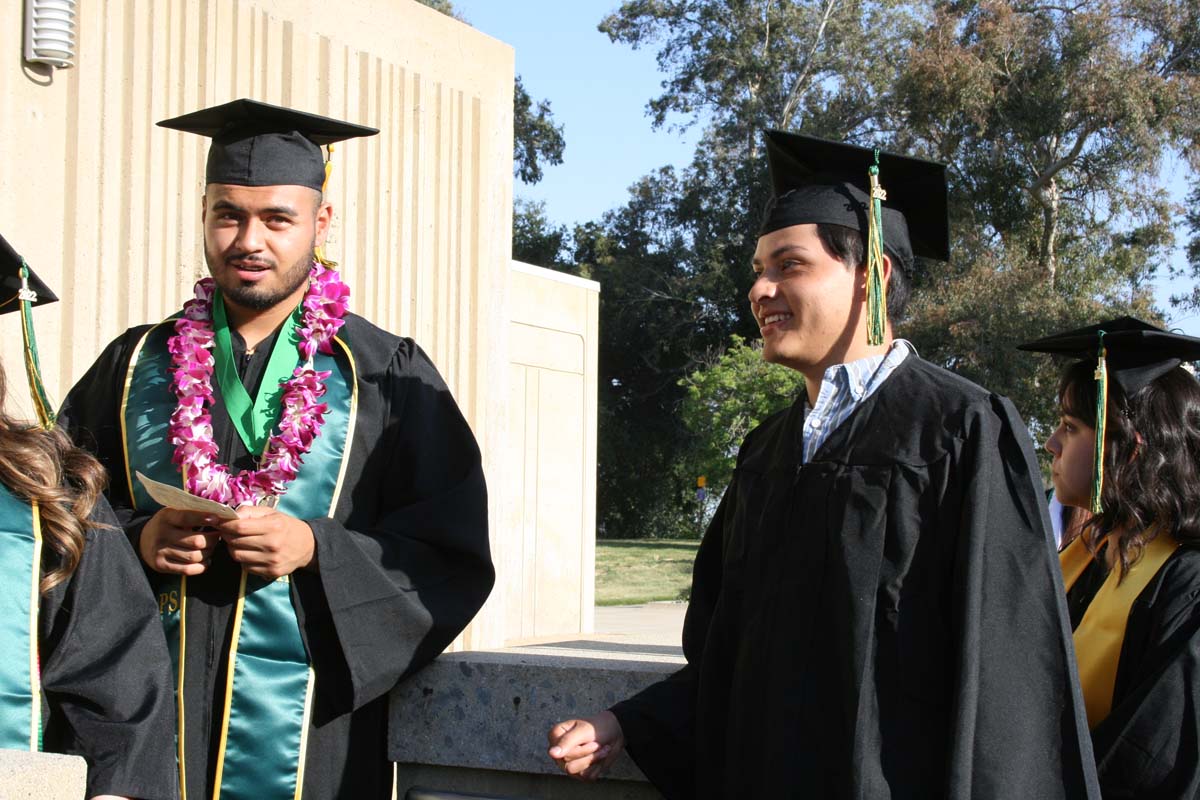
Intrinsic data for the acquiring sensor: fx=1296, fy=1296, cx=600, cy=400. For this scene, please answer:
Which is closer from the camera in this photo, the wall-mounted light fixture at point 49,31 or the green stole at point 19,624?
the green stole at point 19,624

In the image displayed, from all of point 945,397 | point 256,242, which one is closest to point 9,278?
point 256,242

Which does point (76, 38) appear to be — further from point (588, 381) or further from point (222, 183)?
point (588, 381)

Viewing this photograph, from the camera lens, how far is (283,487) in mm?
2924

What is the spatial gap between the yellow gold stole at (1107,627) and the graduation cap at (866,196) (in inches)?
31.5

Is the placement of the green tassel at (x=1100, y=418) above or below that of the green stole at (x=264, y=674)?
above

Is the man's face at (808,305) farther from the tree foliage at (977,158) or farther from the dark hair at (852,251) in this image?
the tree foliage at (977,158)

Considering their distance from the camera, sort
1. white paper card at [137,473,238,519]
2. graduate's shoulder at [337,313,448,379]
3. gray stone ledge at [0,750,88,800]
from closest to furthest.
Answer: gray stone ledge at [0,750,88,800]
white paper card at [137,473,238,519]
graduate's shoulder at [337,313,448,379]

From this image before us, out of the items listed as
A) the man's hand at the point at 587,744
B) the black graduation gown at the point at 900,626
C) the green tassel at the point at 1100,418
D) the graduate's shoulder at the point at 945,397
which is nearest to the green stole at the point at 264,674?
→ the man's hand at the point at 587,744

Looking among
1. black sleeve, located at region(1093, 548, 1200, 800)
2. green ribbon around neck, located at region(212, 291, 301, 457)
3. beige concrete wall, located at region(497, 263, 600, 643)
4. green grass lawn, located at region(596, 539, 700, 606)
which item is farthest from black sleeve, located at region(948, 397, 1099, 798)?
green grass lawn, located at region(596, 539, 700, 606)

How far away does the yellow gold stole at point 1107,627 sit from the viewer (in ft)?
9.59

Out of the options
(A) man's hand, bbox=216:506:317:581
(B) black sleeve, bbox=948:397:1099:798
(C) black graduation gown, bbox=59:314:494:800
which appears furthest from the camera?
(C) black graduation gown, bbox=59:314:494:800

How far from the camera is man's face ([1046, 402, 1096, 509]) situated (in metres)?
3.28

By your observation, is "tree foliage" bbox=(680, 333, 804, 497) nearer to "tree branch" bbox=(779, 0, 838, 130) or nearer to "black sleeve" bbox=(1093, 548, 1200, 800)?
"tree branch" bbox=(779, 0, 838, 130)

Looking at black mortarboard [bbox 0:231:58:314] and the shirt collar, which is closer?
the shirt collar
